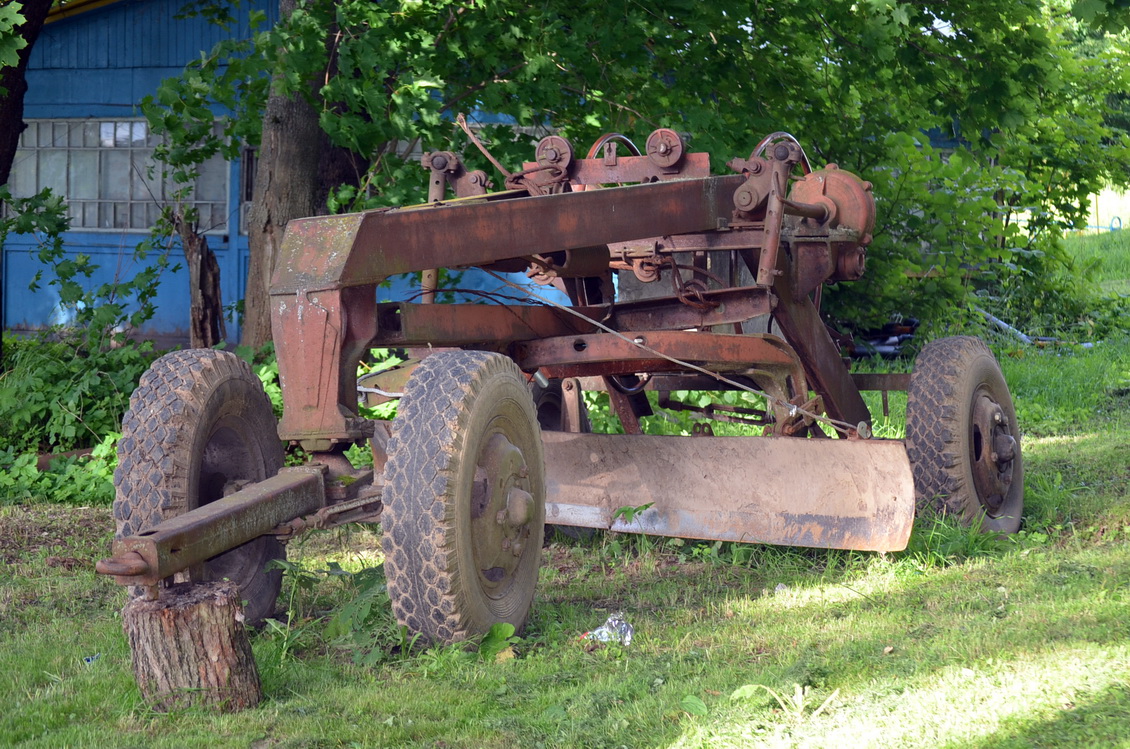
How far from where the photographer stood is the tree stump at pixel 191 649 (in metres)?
3.22

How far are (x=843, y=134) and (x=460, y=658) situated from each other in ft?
21.8

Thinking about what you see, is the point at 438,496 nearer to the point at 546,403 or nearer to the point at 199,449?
the point at 199,449

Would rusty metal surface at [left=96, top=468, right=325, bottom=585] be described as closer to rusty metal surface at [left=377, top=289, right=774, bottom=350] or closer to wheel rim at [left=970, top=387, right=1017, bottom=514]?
rusty metal surface at [left=377, top=289, right=774, bottom=350]

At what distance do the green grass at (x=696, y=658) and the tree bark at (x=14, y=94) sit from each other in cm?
351

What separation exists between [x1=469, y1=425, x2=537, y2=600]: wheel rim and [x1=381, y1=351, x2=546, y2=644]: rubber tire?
0.07m

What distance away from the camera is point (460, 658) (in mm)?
3580

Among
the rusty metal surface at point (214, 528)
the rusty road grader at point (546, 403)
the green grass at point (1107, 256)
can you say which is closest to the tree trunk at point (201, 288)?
the rusty road grader at point (546, 403)

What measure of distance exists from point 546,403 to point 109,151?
907 centimetres

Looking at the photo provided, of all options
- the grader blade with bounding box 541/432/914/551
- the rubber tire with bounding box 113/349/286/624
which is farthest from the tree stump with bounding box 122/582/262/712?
the grader blade with bounding box 541/432/914/551

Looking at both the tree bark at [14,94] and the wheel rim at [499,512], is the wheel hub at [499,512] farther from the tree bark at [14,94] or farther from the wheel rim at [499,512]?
the tree bark at [14,94]

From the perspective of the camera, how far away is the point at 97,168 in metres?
13.7

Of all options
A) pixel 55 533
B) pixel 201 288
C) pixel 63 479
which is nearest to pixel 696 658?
pixel 55 533

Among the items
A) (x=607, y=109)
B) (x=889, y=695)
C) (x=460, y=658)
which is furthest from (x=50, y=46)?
(x=889, y=695)

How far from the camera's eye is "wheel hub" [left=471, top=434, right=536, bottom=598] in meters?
3.74
